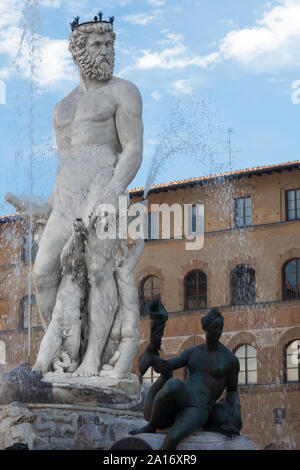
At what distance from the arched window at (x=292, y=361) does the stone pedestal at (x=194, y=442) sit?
34.5 metres

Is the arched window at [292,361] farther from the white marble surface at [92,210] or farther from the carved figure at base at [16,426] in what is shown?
the carved figure at base at [16,426]

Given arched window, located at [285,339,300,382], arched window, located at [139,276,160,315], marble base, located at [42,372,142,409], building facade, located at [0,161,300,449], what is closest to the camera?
marble base, located at [42,372,142,409]

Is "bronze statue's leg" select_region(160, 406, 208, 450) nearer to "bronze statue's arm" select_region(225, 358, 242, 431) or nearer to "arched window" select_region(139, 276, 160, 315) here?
"bronze statue's arm" select_region(225, 358, 242, 431)

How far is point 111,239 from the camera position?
1146cm

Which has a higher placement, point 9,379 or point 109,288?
point 109,288

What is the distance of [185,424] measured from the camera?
7.01m

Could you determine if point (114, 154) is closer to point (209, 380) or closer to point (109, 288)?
point (109, 288)

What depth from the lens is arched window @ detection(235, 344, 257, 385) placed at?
41688mm

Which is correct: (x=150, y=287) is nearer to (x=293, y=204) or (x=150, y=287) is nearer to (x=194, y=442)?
(x=293, y=204)

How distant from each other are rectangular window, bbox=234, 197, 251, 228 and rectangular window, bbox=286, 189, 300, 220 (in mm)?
1634

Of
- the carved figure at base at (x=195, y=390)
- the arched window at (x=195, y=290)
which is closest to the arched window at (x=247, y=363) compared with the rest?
the arched window at (x=195, y=290)

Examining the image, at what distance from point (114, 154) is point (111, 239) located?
1090 millimetres

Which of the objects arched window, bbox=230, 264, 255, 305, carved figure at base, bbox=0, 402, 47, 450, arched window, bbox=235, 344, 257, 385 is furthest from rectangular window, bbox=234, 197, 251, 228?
carved figure at base, bbox=0, 402, 47, 450
